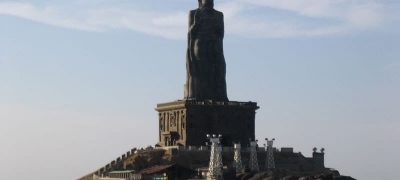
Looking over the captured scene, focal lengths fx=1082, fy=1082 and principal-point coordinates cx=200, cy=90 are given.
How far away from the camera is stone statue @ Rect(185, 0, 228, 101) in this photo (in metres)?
120

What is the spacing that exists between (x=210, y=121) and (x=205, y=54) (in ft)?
27.3

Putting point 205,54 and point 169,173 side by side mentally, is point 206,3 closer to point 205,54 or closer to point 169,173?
point 205,54

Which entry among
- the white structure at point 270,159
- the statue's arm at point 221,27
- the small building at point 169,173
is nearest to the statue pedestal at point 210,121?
the statue's arm at point 221,27

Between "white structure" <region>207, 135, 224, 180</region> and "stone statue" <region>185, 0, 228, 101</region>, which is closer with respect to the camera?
"white structure" <region>207, 135, 224, 180</region>

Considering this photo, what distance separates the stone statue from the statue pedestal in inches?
126

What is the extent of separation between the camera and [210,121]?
382 feet

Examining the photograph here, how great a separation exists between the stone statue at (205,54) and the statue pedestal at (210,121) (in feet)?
10.5

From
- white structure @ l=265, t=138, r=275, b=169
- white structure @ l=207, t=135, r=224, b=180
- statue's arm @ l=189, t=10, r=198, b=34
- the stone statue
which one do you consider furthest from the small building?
statue's arm @ l=189, t=10, r=198, b=34

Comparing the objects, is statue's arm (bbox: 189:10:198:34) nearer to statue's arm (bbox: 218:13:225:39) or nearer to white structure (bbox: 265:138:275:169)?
statue's arm (bbox: 218:13:225:39)

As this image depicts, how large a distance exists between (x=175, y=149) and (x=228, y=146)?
8.54 m

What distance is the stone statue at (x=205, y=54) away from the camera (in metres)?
120

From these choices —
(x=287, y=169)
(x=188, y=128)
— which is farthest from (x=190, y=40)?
(x=287, y=169)

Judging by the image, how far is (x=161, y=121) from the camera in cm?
12231

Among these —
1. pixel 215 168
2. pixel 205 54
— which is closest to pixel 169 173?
pixel 215 168
